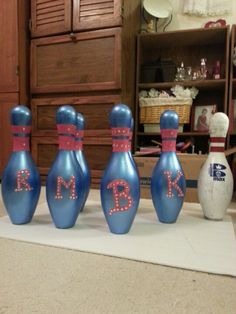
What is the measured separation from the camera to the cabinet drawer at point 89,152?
1.42 meters

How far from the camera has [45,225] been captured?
71 centimetres

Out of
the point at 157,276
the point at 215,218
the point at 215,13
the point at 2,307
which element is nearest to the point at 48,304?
the point at 2,307

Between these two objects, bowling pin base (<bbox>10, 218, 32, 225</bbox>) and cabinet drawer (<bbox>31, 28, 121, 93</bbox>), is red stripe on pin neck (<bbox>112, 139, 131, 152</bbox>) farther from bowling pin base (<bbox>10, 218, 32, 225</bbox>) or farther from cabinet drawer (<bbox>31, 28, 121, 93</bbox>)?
cabinet drawer (<bbox>31, 28, 121, 93</bbox>)

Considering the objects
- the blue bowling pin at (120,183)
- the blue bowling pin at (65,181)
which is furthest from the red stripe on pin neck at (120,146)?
the blue bowling pin at (65,181)

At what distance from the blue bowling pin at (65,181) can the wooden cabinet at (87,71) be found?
73 cm

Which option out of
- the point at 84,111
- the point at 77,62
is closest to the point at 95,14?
the point at 77,62

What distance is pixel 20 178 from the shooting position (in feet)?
2.23

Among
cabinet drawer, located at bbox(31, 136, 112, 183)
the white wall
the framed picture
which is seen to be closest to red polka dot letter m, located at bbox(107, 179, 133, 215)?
cabinet drawer, located at bbox(31, 136, 112, 183)

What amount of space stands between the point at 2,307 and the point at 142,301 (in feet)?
0.65

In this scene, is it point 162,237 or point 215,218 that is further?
point 215,218

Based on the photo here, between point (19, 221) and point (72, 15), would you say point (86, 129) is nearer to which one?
point (72, 15)

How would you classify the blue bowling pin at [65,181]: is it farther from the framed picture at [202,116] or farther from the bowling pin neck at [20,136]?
the framed picture at [202,116]

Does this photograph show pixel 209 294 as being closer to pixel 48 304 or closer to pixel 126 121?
pixel 48 304

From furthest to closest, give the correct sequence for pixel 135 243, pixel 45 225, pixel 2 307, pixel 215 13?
pixel 215 13, pixel 45 225, pixel 135 243, pixel 2 307
